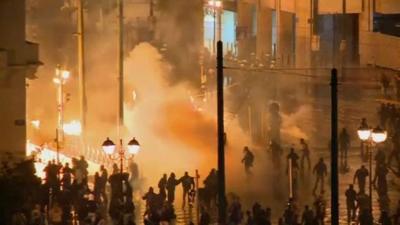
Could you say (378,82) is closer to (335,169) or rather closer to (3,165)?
(3,165)

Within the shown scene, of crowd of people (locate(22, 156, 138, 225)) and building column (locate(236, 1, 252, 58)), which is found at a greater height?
building column (locate(236, 1, 252, 58))

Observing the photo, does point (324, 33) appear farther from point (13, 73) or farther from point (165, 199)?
point (165, 199)

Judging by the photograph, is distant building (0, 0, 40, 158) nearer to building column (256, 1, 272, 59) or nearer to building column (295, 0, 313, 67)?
building column (295, 0, 313, 67)

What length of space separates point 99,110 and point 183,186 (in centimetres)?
1931

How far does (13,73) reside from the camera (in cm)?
3272

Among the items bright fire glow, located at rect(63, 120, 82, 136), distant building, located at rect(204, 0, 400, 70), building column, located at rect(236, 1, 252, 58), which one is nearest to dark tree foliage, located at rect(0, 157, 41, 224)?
bright fire glow, located at rect(63, 120, 82, 136)

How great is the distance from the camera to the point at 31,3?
6209 centimetres

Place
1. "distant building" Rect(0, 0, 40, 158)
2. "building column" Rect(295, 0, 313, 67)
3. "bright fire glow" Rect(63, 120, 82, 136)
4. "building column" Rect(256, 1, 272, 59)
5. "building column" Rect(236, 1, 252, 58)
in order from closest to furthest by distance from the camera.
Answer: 1. "distant building" Rect(0, 0, 40, 158)
2. "bright fire glow" Rect(63, 120, 82, 136)
3. "building column" Rect(295, 0, 313, 67)
4. "building column" Rect(256, 1, 272, 59)
5. "building column" Rect(236, 1, 252, 58)

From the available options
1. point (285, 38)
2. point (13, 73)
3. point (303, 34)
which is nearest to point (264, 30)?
point (285, 38)

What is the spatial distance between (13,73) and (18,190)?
217 inches

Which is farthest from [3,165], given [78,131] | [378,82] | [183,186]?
[378,82]

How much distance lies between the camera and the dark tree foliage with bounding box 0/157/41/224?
1089 inches

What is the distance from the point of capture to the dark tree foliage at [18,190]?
90.8ft

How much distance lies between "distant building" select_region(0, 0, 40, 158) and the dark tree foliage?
11.6ft
